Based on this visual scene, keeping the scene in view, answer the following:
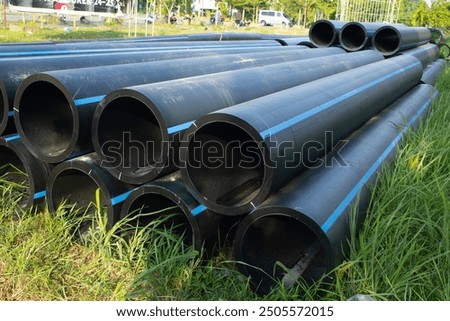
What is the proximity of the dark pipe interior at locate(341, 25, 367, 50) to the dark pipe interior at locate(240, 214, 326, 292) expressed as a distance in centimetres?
452

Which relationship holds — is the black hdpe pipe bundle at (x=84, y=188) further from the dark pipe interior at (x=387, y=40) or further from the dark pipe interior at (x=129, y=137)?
the dark pipe interior at (x=387, y=40)

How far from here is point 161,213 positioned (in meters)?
2.67

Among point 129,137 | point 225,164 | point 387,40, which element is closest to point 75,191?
point 129,137

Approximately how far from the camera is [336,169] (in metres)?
2.49

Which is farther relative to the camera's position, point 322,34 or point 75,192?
point 322,34

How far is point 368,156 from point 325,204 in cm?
84

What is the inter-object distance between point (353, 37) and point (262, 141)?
5216 millimetres

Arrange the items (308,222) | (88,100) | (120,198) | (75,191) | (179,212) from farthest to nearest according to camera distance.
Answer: (75,191) < (179,212) < (120,198) < (88,100) < (308,222)

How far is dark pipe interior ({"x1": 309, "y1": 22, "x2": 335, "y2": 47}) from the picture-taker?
6.67 metres

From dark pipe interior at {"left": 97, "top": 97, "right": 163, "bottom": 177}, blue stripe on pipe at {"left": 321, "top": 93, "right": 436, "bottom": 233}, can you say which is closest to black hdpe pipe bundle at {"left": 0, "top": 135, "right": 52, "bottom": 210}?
dark pipe interior at {"left": 97, "top": 97, "right": 163, "bottom": 177}

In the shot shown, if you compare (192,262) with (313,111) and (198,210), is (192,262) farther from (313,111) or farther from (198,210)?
(313,111)

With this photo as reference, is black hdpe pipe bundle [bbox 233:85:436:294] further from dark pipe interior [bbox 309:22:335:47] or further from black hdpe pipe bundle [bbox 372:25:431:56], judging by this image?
dark pipe interior [bbox 309:22:335:47]

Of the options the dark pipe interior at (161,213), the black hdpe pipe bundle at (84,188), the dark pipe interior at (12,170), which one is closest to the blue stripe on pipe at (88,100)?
the black hdpe pipe bundle at (84,188)

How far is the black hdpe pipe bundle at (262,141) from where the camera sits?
6.73 feet
